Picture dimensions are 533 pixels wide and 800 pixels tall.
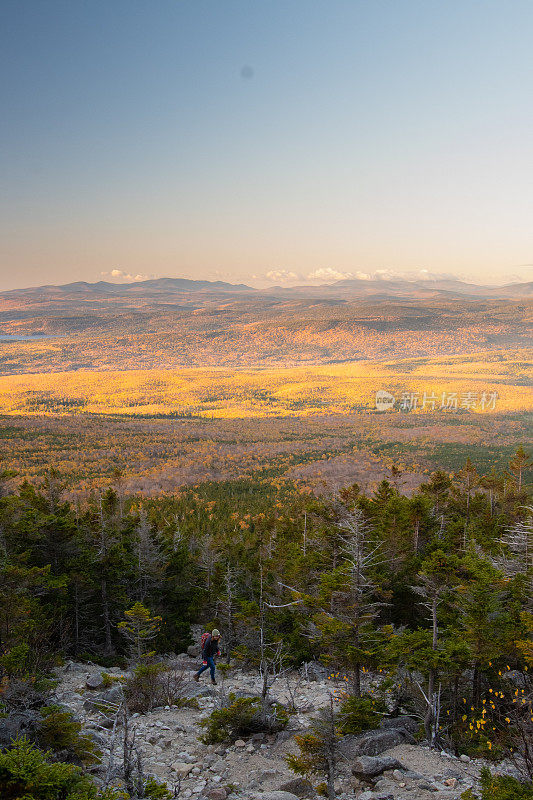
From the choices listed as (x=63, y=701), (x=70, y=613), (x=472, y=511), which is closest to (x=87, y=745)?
(x=63, y=701)

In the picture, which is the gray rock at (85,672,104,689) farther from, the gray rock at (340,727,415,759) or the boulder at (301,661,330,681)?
the gray rock at (340,727,415,759)

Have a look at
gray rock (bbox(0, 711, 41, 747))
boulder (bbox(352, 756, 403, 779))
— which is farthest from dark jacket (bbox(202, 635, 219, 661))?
gray rock (bbox(0, 711, 41, 747))

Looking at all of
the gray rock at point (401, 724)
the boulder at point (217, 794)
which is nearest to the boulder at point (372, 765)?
the gray rock at point (401, 724)

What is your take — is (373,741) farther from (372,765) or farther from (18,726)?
(18,726)

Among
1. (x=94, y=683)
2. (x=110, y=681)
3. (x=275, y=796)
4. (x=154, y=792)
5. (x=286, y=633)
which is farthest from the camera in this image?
(x=286, y=633)

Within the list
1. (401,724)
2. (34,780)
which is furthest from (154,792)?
(401,724)

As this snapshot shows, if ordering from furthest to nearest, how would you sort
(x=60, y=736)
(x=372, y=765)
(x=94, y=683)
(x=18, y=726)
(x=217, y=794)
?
(x=94, y=683) < (x=372, y=765) < (x=217, y=794) < (x=60, y=736) < (x=18, y=726)

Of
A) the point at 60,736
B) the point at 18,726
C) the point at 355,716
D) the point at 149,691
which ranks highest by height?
the point at 18,726

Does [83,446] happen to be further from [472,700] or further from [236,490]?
[472,700]
